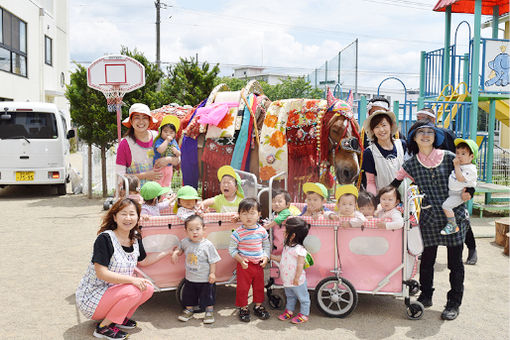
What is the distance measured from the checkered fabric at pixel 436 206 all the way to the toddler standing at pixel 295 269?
38.0 inches

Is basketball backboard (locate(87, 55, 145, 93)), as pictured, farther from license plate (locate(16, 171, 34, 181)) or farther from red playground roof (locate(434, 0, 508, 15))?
red playground roof (locate(434, 0, 508, 15))

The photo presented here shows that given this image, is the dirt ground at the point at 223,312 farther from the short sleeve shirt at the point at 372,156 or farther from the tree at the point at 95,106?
the tree at the point at 95,106

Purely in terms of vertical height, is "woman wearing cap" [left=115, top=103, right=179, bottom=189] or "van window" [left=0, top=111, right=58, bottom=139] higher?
"van window" [left=0, top=111, right=58, bottom=139]

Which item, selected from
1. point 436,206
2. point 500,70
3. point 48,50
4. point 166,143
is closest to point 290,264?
point 436,206

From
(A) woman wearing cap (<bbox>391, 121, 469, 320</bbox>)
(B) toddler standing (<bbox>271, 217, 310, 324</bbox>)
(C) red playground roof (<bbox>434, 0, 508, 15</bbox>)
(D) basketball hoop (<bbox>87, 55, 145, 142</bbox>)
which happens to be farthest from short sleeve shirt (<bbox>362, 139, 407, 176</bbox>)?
(C) red playground roof (<bbox>434, 0, 508, 15</bbox>)

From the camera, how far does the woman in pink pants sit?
3.29m

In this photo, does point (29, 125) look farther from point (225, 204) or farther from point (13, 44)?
point (225, 204)

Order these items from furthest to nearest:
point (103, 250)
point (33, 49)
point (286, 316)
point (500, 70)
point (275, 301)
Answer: point (33, 49) < point (500, 70) < point (275, 301) < point (286, 316) < point (103, 250)

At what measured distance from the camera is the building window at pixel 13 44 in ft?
49.7

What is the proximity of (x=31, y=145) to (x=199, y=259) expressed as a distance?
25.5ft

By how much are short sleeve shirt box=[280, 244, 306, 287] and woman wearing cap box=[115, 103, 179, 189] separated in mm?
1600

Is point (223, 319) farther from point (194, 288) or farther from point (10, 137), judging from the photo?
point (10, 137)

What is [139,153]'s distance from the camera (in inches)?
180

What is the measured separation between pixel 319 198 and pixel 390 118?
101 centimetres
